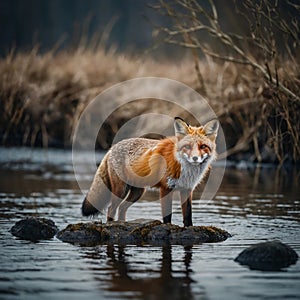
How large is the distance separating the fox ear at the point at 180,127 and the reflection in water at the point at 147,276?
1.36m

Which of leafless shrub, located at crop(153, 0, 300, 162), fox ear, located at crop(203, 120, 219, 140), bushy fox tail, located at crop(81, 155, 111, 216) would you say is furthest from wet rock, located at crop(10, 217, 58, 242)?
leafless shrub, located at crop(153, 0, 300, 162)

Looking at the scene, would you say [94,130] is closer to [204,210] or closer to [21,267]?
[204,210]

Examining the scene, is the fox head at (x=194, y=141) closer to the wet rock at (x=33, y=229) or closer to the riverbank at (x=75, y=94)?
the wet rock at (x=33, y=229)

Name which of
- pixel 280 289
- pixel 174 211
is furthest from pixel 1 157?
pixel 280 289

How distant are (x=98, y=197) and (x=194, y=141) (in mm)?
1541

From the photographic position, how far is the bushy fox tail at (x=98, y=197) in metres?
9.48

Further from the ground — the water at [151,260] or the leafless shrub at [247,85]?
the leafless shrub at [247,85]

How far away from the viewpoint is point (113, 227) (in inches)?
344

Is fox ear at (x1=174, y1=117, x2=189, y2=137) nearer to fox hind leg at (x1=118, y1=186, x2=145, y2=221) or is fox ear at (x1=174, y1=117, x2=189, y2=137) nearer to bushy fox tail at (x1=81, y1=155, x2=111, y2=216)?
fox hind leg at (x1=118, y1=186, x2=145, y2=221)

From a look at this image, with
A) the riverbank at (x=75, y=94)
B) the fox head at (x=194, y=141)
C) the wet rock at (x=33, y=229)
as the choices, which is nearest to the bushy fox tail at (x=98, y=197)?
the wet rock at (x=33, y=229)

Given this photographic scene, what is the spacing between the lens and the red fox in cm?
865

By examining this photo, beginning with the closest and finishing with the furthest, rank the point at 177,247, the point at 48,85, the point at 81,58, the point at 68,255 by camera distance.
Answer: the point at 68,255, the point at 177,247, the point at 48,85, the point at 81,58

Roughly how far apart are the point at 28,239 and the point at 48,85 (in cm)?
1170

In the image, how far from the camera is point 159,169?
895 centimetres
